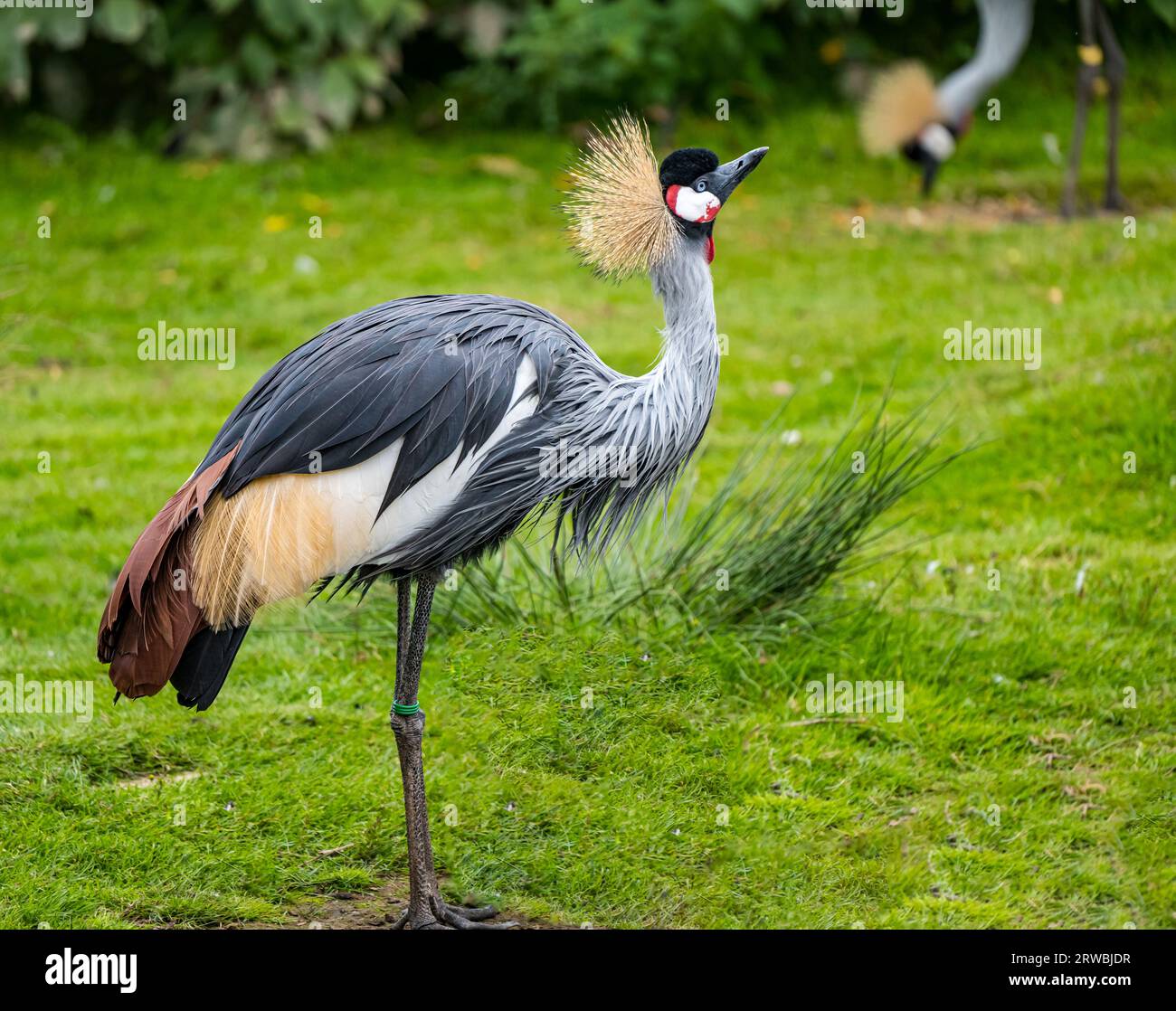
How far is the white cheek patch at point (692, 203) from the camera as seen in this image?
3.87 meters

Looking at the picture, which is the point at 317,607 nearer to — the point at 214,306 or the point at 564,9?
the point at 214,306

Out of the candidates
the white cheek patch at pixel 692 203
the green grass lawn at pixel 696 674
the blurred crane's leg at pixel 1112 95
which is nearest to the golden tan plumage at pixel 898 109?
the blurred crane's leg at pixel 1112 95

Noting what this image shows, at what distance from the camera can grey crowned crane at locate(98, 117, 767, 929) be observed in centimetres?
365

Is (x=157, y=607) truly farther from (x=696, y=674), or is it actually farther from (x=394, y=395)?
(x=696, y=674)

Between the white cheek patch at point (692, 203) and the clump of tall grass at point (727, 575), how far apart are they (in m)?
1.42

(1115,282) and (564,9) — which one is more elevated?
(564,9)

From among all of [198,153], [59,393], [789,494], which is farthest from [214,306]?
[789,494]

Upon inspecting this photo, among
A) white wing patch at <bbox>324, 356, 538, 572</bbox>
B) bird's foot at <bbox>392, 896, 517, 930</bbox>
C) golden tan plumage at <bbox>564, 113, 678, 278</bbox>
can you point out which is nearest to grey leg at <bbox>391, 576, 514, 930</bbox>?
bird's foot at <bbox>392, 896, 517, 930</bbox>

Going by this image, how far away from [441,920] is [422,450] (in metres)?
1.28

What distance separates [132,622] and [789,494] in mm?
2505

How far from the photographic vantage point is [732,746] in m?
4.66

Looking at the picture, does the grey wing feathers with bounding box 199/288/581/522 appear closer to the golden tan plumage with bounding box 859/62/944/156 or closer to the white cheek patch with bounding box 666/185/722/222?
the white cheek patch with bounding box 666/185/722/222

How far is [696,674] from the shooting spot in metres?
4.74

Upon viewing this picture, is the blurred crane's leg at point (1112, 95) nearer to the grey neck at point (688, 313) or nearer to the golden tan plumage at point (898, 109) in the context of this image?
the golden tan plumage at point (898, 109)
